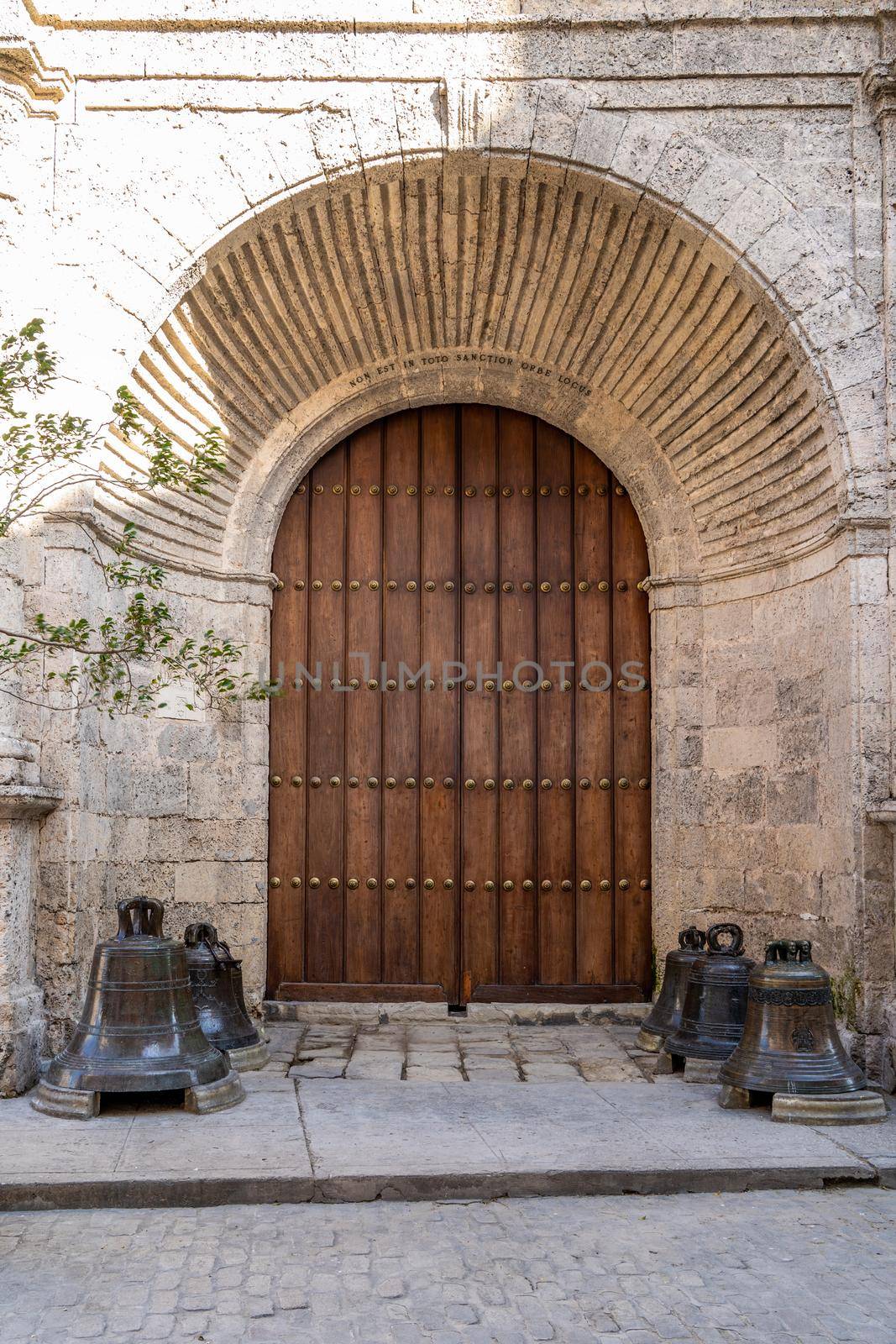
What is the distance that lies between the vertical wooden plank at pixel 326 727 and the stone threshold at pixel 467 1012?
17 centimetres

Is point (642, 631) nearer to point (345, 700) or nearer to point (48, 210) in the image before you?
point (345, 700)

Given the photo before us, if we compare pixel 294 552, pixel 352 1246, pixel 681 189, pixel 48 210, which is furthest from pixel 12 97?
pixel 352 1246

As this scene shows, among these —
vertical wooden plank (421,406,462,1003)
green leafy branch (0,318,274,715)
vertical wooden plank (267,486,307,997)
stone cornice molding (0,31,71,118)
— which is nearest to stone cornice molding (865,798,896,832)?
vertical wooden plank (421,406,462,1003)

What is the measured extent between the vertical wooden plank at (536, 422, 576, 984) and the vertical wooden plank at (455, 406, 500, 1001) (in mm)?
221

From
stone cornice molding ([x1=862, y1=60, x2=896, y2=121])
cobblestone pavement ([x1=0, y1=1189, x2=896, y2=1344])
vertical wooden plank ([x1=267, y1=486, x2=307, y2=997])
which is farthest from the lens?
vertical wooden plank ([x1=267, y1=486, x2=307, y2=997])

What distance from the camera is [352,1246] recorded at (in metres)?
2.95

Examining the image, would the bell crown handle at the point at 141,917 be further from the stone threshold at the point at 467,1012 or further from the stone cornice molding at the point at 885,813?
the stone cornice molding at the point at 885,813

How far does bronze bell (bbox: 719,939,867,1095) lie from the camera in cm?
398

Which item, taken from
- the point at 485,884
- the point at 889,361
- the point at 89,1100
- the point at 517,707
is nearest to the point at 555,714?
the point at 517,707

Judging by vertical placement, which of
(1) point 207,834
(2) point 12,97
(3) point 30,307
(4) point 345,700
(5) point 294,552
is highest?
(2) point 12,97

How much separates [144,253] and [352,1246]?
373cm

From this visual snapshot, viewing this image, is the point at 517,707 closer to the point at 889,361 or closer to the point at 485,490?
the point at 485,490

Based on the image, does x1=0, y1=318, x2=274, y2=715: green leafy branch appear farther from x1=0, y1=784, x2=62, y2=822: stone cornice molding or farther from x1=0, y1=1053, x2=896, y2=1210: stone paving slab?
x1=0, y1=1053, x2=896, y2=1210: stone paving slab

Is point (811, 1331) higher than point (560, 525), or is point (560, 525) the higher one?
point (560, 525)
